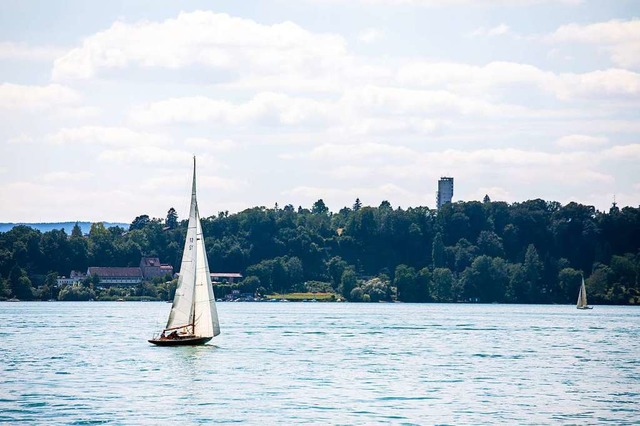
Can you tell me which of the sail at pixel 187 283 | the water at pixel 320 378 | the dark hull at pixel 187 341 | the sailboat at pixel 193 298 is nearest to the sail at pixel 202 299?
the sailboat at pixel 193 298

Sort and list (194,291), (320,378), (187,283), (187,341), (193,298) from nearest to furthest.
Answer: (320,378), (187,283), (194,291), (193,298), (187,341)

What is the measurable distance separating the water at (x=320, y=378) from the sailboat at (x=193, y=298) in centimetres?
A: 150

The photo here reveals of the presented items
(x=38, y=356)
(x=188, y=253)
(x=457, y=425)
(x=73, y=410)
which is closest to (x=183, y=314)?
(x=188, y=253)

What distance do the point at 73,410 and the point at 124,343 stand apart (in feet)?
140

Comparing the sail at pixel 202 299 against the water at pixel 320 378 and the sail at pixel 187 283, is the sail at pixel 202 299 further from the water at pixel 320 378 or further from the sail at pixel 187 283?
the water at pixel 320 378

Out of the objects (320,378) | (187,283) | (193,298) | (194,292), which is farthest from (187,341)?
(320,378)

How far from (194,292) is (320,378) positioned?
1766cm

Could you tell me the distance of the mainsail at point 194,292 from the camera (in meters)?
85.1

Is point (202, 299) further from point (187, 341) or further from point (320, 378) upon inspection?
point (320, 378)

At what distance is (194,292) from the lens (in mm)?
85188

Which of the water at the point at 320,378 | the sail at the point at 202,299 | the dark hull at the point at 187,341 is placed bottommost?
the water at the point at 320,378

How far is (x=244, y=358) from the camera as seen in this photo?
83.0 metres

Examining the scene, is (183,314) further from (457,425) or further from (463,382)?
(457,425)

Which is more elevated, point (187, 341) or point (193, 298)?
point (193, 298)
